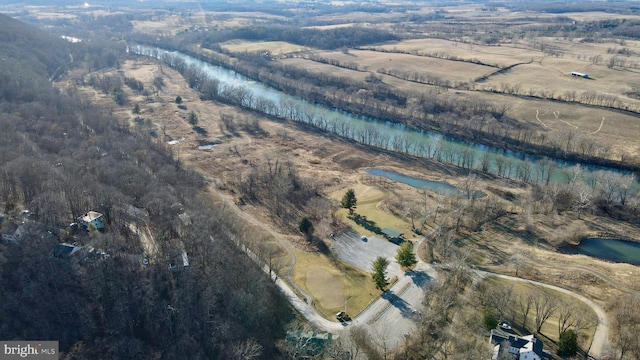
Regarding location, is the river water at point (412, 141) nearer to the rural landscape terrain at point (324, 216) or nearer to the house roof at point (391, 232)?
the rural landscape terrain at point (324, 216)

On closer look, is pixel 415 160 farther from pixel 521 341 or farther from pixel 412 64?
pixel 412 64

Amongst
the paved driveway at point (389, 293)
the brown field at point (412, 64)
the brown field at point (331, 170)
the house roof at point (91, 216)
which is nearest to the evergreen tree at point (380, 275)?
the paved driveway at point (389, 293)

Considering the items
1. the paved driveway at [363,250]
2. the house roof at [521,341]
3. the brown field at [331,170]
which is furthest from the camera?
the paved driveway at [363,250]

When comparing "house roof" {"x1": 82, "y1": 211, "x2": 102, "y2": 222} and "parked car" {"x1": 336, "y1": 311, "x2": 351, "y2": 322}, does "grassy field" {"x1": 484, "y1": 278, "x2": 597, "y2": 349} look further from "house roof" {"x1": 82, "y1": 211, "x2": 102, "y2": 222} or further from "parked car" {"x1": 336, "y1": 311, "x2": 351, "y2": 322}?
"house roof" {"x1": 82, "y1": 211, "x2": 102, "y2": 222}

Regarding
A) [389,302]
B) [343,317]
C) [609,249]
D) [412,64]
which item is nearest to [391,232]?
[389,302]

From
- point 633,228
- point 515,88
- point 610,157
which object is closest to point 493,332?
point 633,228

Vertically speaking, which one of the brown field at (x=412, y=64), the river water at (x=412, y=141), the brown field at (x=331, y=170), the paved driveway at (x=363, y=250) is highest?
the brown field at (x=412, y=64)
